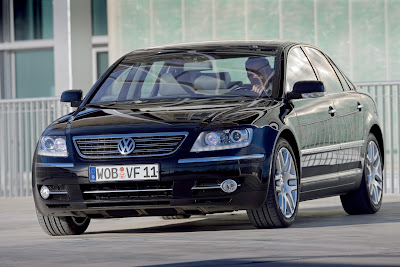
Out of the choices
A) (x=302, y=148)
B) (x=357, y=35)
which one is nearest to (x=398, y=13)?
(x=357, y=35)

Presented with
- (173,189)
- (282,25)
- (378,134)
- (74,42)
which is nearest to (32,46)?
(74,42)

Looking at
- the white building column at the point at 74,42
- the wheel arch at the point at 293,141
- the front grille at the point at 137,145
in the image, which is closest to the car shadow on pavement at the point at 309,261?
the front grille at the point at 137,145

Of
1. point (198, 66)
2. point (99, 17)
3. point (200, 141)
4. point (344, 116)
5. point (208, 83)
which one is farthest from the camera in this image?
point (99, 17)

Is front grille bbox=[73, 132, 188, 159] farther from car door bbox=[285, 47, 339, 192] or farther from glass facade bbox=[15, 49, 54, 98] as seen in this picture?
glass facade bbox=[15, 49, 54, 98]

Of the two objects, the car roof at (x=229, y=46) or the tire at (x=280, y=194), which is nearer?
the tire at (x=280, y=194)

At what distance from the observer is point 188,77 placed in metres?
10.3

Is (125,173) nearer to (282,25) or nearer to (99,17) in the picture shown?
(282,25)

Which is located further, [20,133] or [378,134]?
[20,133]

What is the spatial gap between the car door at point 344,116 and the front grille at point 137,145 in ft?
7.38

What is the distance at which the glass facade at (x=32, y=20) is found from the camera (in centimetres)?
2373

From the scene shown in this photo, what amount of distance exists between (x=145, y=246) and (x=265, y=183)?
4.20 feet

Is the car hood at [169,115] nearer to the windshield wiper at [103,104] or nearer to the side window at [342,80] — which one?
the windshield wiper at [103,104]

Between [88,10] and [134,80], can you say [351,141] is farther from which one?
[88,10]

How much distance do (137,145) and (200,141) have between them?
18.9 inches
